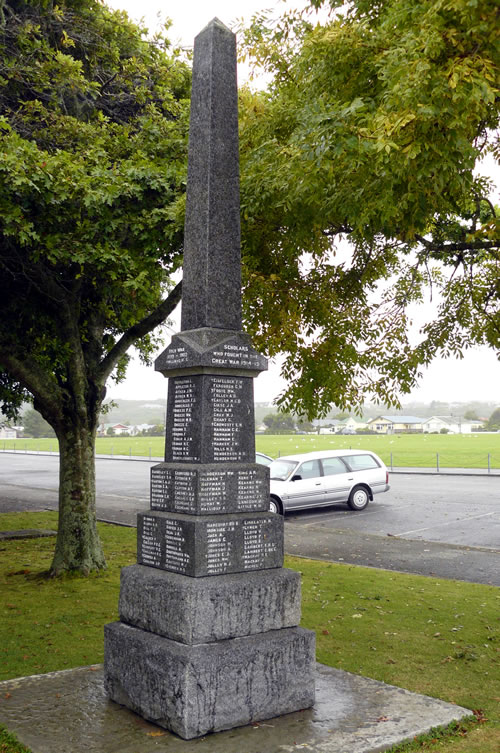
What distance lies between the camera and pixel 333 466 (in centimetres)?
1959

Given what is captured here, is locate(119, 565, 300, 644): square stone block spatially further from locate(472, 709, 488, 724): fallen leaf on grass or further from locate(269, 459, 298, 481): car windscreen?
locate(269, 459, 298, 481): car windscreen

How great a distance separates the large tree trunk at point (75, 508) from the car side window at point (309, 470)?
28.1 ft

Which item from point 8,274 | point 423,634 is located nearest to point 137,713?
point 423,634

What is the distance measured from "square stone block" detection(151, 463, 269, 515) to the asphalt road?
260 inches

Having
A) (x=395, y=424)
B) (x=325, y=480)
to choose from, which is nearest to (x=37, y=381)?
(x=325, y=480)

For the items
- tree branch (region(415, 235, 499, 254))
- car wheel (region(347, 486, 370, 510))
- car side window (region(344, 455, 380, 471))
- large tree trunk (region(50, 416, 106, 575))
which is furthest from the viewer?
car side window (region(344, 455, 380, 471))

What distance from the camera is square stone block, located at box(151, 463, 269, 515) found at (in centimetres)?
552

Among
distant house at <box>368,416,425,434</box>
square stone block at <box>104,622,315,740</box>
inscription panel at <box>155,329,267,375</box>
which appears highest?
distant house at <box>368,416,425,434</box>

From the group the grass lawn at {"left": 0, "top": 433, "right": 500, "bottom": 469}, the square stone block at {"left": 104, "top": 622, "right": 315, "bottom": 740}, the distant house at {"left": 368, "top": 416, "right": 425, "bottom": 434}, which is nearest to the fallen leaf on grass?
the square stone block at {"left": 104, "top": 622, "right": 315, "bottom": 740}

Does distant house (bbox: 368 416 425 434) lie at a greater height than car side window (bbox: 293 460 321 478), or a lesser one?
greater

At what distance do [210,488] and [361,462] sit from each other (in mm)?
15229

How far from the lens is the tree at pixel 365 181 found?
550cm

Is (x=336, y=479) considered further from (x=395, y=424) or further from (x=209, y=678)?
(x=395, y=424)

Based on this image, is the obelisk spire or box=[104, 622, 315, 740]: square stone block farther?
the obelisk spire
